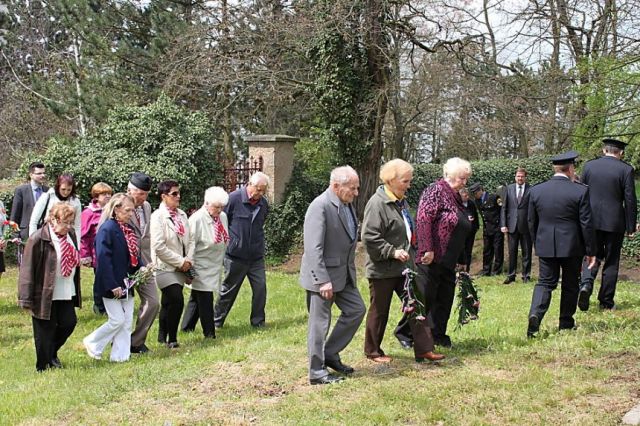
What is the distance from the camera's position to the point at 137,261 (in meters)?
8.12

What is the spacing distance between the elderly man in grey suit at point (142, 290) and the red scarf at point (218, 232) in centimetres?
80

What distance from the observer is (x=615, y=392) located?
582 cm

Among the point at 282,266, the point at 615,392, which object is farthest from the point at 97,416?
the point at 282,266

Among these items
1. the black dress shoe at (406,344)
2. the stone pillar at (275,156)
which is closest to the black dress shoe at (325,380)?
the black dress shoe at (406,344)

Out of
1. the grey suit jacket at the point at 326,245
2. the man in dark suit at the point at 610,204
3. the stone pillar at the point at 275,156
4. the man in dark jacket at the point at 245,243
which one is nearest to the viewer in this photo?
the grey suit jacket at the point at 326,245

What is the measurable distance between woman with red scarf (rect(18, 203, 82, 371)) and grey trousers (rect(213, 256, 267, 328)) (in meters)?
2.23

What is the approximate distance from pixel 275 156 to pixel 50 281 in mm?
11467

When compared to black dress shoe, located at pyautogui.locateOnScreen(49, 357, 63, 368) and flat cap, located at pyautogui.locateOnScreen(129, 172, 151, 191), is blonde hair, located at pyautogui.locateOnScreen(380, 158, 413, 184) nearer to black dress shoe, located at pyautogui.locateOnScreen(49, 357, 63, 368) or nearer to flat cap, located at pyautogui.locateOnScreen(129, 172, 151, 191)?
flat cap, located at pyautogui.locateOnScreen(129, 172, 151, 191)

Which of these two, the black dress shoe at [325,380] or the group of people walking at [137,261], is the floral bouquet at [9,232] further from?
the black dress shoe at [325,380]

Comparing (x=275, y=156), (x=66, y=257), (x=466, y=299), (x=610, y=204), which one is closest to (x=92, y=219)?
(x=66, y=257)

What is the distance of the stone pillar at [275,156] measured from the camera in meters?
18.4

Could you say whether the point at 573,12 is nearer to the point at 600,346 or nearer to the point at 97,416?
the point at 600,346

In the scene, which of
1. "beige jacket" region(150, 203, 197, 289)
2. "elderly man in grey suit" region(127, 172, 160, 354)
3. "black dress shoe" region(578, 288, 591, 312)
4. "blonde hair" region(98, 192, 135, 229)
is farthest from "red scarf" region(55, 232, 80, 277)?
"black dress shoe" region(578, 288, 591, 312)

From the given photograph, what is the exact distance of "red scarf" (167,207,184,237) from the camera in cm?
840
